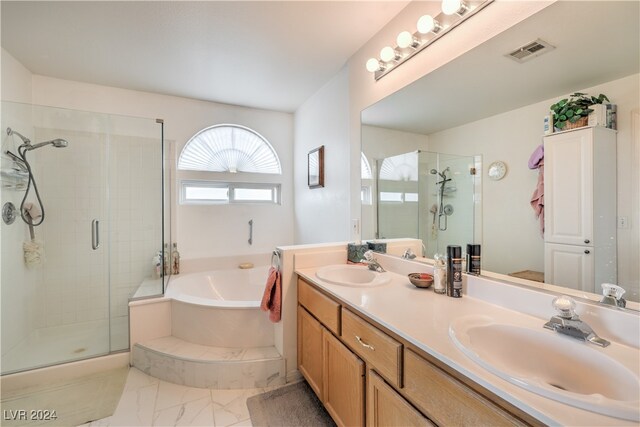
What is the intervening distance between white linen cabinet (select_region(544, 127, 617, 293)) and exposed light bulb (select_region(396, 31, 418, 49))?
1056mm

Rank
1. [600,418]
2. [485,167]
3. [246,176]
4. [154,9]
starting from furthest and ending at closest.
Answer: [246,176] < [154,9] < [485,167] < [600,418]

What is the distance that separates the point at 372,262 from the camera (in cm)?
181

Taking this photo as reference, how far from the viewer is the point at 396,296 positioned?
129cm

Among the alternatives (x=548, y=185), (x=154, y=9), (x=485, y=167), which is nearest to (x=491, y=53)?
(x=485, y=167)

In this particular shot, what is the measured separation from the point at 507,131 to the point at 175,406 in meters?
2.41

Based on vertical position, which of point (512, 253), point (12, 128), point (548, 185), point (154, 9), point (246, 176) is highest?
point (154, 9)

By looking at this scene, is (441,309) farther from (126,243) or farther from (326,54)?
(126,243)

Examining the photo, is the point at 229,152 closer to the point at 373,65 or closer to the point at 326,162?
the point at 326,162

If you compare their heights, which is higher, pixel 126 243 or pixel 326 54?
pixel 326 54

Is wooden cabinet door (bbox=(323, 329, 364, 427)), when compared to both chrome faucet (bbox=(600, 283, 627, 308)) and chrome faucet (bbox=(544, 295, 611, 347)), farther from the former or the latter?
chrome faucet (bbox=(600, 283, 627, 308))

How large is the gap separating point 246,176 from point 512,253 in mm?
2987

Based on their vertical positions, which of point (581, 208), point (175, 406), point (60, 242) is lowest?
point (175, 406)

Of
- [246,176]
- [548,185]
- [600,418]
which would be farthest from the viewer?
[246,176]

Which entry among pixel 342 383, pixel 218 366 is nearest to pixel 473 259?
pixel 342 383
